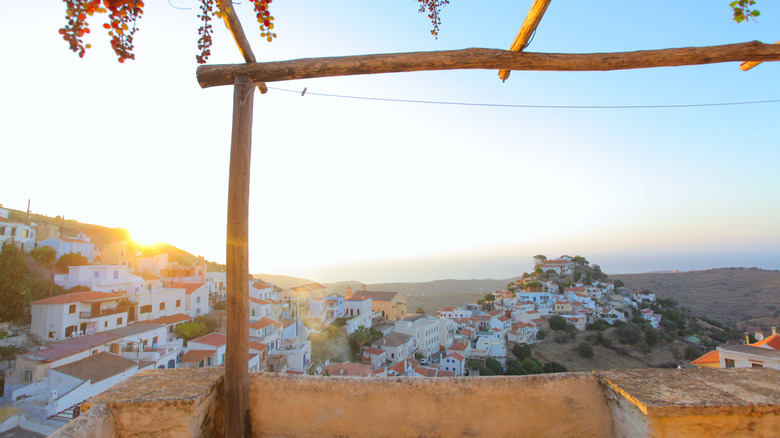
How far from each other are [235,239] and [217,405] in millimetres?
1022

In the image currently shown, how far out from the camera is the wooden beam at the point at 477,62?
253 centimetres

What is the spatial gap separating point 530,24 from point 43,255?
33826 millimetres

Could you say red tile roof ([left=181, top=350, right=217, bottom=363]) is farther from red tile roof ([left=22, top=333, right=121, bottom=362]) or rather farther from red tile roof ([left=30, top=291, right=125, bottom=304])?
red tile roof ([left=30, top=291, right=125, bottom=304])

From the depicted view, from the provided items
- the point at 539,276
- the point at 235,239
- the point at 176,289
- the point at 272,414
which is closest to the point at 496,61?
the point at 235,239

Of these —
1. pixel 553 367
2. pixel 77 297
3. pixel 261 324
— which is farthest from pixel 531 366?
pixel 77 297

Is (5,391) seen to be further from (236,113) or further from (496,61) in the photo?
(496,61)

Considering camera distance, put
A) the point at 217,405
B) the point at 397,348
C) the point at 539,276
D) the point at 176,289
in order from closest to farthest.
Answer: the point at 217,405 → the point at 176,289 → the point at 397,348 → the point at 539,276

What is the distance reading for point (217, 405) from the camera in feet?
7.58

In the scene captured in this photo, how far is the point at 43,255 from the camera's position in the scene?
25578 mm

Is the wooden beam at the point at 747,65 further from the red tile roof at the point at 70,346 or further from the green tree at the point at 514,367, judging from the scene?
the green tree at the point at 514,367

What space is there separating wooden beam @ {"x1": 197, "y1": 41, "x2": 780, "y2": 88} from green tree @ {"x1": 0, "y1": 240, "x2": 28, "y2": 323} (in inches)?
963

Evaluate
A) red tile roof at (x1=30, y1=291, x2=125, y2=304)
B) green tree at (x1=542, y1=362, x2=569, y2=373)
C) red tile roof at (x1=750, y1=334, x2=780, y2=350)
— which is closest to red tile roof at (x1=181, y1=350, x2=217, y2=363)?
red tile roof at (x1=30, y1=291, x2=125, y2=304)

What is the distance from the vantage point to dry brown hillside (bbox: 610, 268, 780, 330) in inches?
1818

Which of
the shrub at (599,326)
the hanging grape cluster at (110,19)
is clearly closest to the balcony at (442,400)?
the hanging grape cluster at (110,19)
